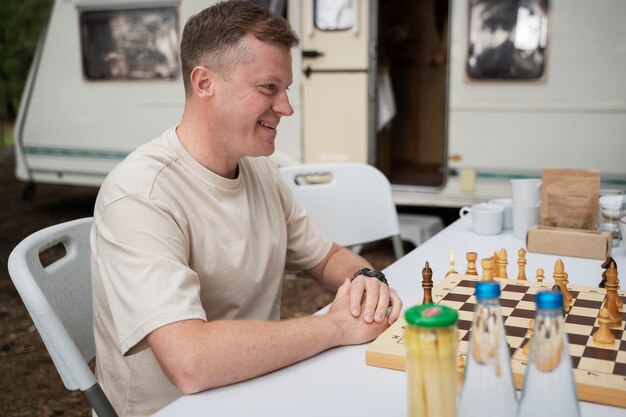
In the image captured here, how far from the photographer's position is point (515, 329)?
150 cm

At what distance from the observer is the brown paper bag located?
236 cm

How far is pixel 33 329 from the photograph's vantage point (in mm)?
4336

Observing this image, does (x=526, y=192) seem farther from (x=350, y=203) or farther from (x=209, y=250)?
(x=209, y=250)

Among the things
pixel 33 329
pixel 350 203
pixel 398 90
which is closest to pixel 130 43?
pixel 398 90

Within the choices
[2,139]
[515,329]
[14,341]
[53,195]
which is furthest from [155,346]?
[2,139]

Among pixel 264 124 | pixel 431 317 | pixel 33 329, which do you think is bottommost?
pixel 33 329

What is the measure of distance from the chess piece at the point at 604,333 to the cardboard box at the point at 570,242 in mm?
796

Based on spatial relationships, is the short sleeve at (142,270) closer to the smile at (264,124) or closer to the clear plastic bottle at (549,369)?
the smile at (264,124)

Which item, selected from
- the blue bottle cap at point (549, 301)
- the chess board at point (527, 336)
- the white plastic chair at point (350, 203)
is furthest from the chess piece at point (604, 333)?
the white plastic chair at point (350, 203)

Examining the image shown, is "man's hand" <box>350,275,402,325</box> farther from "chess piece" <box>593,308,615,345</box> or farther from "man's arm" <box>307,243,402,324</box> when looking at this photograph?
"chess piece" <box>593,308,615,345</box>

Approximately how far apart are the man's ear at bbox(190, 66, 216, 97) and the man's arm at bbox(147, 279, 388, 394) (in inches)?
25.7

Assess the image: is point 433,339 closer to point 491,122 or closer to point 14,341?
point 14,341

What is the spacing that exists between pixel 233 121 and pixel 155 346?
2.13 feet

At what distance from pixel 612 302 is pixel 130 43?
568cm
